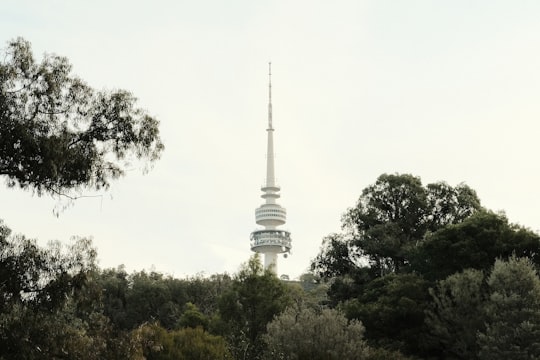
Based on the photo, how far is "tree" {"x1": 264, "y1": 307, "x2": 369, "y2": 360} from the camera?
38.9 m

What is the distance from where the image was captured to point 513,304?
41.0 m

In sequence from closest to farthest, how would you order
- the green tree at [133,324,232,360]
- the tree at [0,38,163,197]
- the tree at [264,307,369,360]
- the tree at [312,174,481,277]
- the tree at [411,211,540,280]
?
the tree at [0,38,163,197], the green tree at [133,324,232,360], the tree at [264,307,369,360], the tree at [411,211,540,280], the tree at [312,174,481,277]

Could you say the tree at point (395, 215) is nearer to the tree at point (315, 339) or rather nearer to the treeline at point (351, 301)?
the treeline at point (351, 301)

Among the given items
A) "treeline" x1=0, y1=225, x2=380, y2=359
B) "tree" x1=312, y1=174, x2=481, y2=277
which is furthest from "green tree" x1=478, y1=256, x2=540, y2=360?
"tree" x1=312, y1=174, x2=481, y2=277

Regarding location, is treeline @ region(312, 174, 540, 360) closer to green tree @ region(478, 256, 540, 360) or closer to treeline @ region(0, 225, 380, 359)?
green tree @ region(478, 256, 540, 360)

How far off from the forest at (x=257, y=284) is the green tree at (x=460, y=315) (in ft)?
A: 0.33

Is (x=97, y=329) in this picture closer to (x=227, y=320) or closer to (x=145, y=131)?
(x=145, y=131)

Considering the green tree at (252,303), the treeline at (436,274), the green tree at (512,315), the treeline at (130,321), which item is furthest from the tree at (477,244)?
the green tree at (252,303)

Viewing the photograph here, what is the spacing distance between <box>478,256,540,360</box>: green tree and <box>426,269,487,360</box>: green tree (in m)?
1.85

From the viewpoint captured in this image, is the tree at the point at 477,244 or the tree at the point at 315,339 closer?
the tree at the point at 315,339

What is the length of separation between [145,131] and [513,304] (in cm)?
2393

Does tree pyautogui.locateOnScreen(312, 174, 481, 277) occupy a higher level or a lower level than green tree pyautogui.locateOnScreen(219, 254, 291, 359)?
higher

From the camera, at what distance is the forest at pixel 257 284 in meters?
24.3

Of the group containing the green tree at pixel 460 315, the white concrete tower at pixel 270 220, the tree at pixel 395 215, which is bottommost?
the green tree at pixel 460 315
